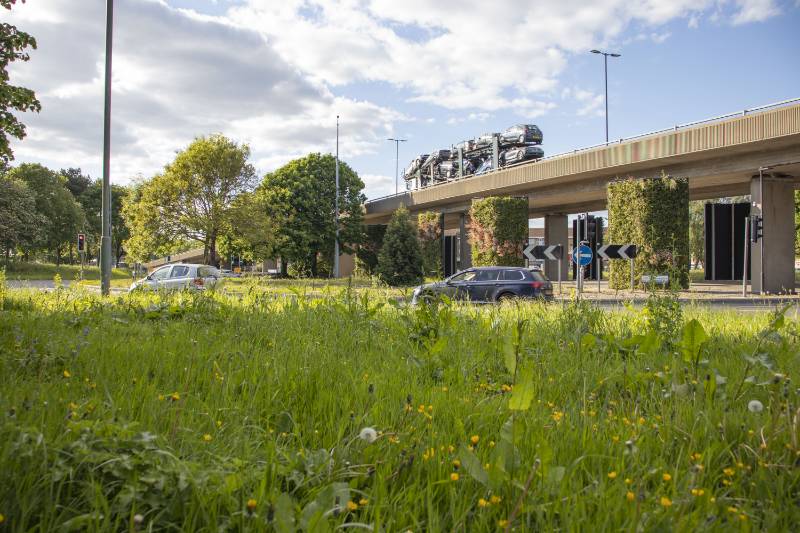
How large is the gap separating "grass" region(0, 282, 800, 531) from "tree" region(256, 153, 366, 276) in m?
40.6

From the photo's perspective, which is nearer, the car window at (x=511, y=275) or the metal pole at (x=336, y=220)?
the car window at (x=511, y=275)

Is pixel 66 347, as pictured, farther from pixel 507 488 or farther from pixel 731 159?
pixel 731 159

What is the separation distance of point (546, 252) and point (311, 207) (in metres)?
28.5

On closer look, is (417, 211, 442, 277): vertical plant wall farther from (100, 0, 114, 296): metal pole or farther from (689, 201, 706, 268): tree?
(689, 201, 706, 268): tree

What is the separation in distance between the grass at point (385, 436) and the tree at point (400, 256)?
29847 millimetres

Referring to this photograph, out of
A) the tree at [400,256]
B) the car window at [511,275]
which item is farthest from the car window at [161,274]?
the tree at [400,256]

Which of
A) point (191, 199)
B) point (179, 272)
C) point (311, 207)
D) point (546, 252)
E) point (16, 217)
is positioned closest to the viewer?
point (179, 272)

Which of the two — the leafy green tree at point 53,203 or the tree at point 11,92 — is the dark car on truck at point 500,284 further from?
the leafy green tree at point 53,203

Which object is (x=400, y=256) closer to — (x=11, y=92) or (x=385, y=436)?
(x=11, y=92)

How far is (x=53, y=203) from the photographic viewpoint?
58906 millimetres

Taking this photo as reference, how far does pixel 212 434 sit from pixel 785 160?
2644 cm

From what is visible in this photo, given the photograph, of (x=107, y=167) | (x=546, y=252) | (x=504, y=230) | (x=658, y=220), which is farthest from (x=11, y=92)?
(x=504, y=230)

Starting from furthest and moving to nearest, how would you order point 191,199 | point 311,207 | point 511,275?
point 311,207 < point 191,199 < point 511,275

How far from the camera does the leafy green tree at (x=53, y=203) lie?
57.7 metres
